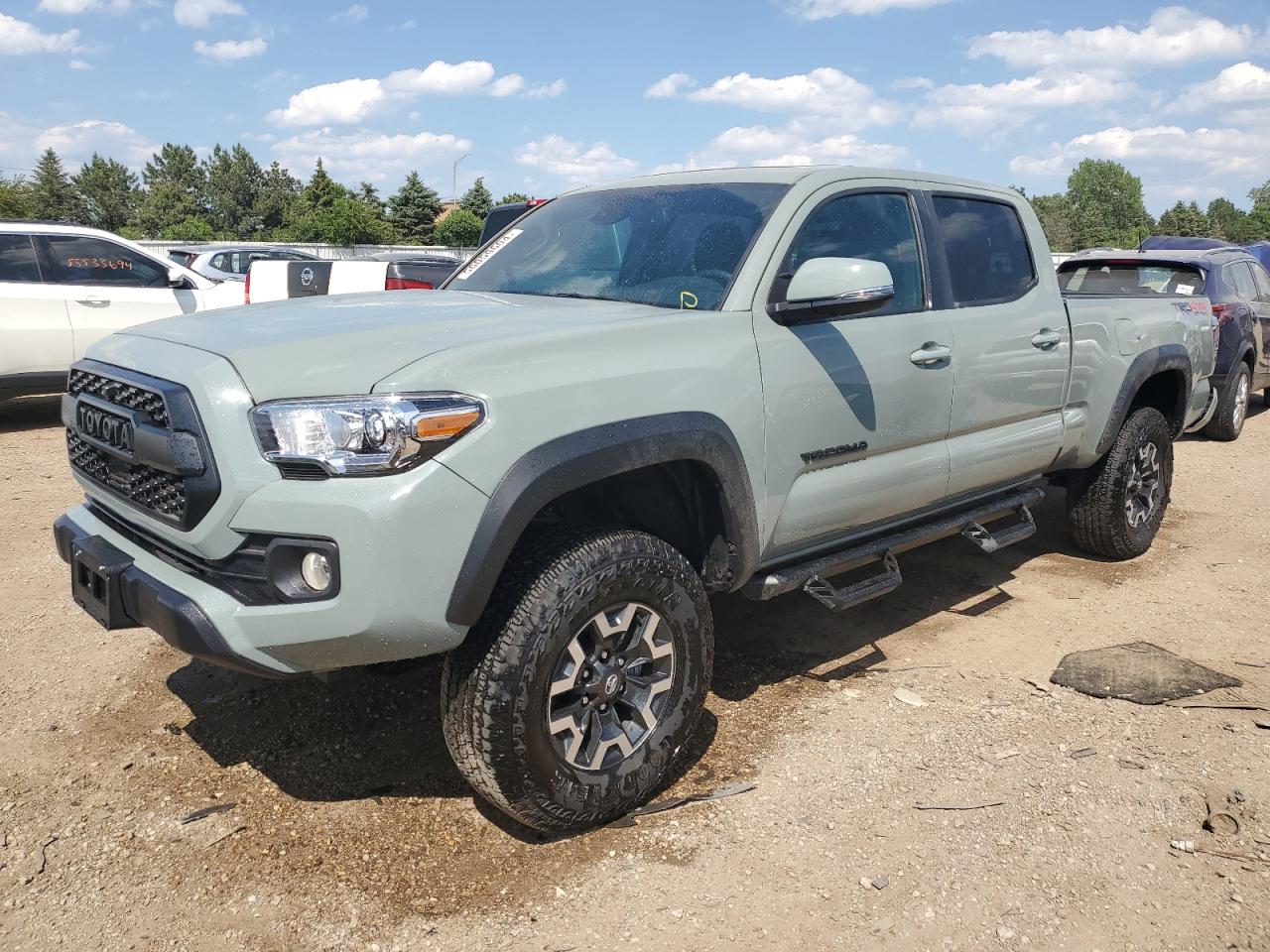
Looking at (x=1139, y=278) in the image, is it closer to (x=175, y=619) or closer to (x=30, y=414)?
(x=175, y=619)

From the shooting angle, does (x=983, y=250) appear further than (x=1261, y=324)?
No

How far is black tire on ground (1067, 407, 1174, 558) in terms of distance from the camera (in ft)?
16.9

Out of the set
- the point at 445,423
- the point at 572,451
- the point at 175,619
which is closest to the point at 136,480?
the point at 175,619

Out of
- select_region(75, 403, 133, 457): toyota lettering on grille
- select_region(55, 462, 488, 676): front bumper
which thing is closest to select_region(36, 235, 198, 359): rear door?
select_region(75, 403, 133, 457): toyota lettering on grille

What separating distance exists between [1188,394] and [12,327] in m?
8.64

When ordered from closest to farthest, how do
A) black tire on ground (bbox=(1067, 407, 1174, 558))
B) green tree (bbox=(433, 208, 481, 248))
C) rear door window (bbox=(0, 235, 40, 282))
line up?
black tire on ground (bbox=(1067, 407, 1174, 558)) < rear door window (bbox=(0, 235, 40, 282)) < green tree (bbox=(433, 208, 481, 248))

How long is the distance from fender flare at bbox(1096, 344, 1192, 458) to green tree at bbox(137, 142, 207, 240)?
75.2 meters

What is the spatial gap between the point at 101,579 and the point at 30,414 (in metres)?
8.13

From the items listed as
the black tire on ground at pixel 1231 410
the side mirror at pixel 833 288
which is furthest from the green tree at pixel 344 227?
the side mirror at pixel 833 288

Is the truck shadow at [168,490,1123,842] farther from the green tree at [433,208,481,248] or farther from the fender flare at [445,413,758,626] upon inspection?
the green tree at [433,208,481,248]

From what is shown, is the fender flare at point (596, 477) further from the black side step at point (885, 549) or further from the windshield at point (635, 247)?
the windshield at point (635, 247)

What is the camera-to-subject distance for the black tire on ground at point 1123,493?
516 centimetres

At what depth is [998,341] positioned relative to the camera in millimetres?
4098

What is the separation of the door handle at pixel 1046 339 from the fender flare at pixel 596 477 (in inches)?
78.6
